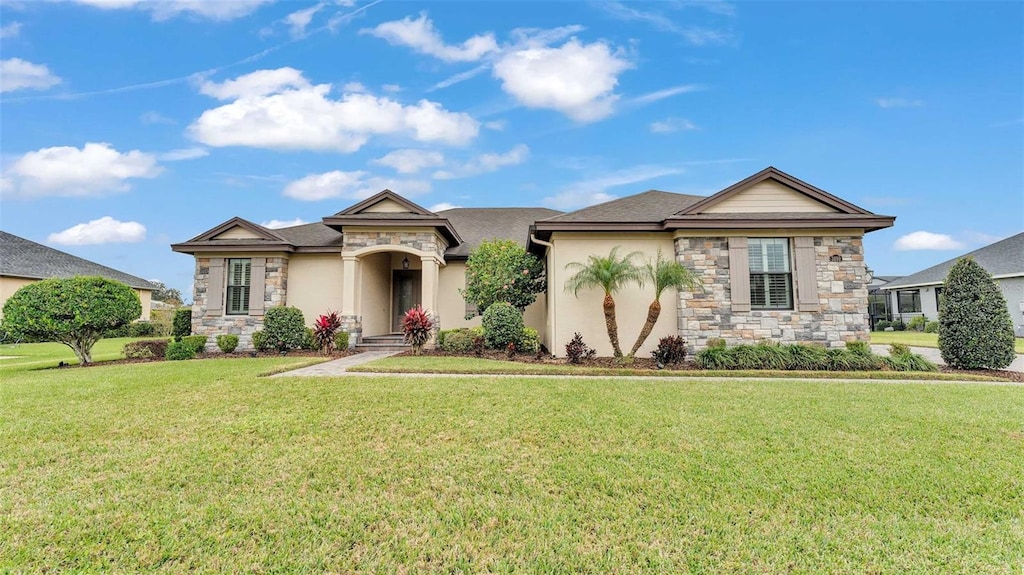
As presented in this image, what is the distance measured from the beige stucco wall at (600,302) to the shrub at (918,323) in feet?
68.2

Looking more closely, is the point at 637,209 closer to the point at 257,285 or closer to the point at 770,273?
the point at 770,273

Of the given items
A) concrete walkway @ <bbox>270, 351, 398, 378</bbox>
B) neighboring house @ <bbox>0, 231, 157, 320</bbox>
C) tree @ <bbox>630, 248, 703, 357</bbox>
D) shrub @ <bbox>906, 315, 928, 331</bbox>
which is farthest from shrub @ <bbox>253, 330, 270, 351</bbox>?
shrub @ <bbox>906, 315, 928, 331</bbox>

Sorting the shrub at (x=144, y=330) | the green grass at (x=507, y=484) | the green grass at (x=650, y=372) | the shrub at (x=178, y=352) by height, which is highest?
the shrub at (x=144, y=330)

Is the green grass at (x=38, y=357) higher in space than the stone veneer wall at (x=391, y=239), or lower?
lower

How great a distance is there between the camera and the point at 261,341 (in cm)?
1183

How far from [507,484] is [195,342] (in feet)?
40.4

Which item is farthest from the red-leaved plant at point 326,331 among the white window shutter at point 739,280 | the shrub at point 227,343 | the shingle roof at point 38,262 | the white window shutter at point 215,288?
the shingle roof at point 38,262

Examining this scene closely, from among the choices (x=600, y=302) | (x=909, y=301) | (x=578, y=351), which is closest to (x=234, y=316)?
(x=578, y=351)

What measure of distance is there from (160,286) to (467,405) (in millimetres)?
57425

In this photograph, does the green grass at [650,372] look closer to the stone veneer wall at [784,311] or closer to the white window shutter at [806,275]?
the stone veneer wall at [784,311]

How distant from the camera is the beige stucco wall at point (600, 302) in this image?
34.0ft

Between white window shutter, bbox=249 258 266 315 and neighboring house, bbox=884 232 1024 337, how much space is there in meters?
26.1

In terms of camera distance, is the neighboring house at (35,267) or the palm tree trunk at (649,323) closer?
the palm tree trunk at (649,323)

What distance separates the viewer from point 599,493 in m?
3.09
